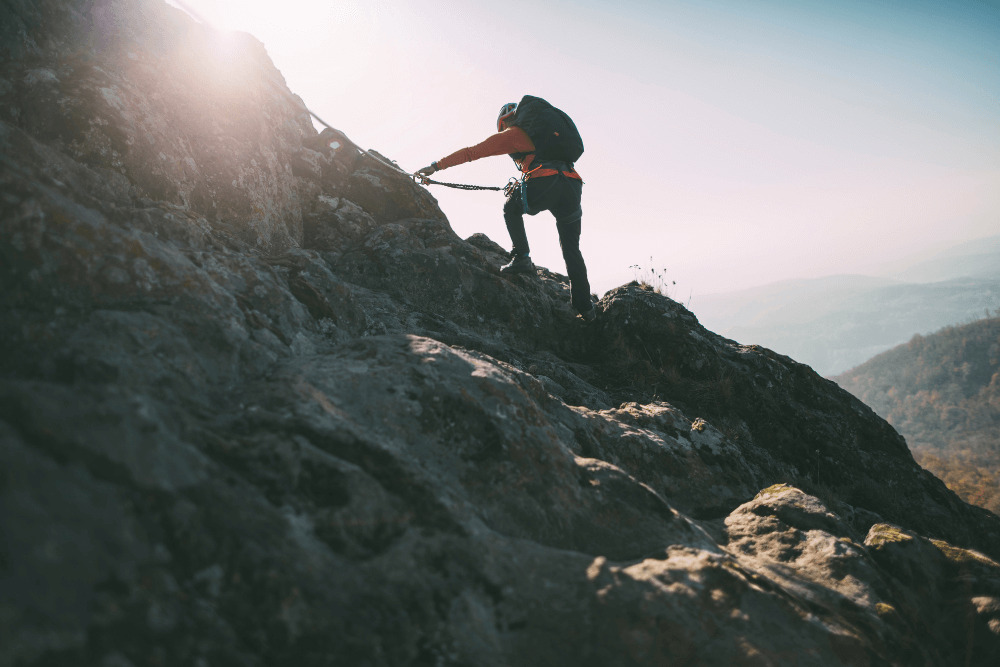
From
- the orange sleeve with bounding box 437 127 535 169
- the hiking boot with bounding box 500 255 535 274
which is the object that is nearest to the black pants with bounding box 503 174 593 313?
the hiking boot with bounding box 500 255 535 274

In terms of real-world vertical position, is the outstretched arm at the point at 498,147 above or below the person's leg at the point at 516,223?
above

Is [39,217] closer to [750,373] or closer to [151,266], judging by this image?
[151,266]

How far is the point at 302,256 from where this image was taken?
6.82 meters

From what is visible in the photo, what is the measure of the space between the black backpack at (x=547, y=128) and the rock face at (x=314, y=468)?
12.0 ft

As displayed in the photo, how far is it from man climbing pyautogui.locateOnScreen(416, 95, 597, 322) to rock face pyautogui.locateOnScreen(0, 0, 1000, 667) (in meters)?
2.73

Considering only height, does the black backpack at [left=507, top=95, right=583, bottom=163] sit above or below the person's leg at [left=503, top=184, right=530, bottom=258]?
above

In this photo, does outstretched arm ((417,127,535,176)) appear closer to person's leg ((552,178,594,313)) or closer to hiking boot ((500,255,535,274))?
person's leg ((552,178,594,313))

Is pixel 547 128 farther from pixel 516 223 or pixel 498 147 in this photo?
pixel 516 223

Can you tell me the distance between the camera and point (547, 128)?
28.6 ft

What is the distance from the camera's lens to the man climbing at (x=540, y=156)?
877 centimetres

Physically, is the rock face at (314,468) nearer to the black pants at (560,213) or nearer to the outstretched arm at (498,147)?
the black pants at (560,213)

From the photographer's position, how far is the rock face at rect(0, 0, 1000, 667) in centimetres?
224

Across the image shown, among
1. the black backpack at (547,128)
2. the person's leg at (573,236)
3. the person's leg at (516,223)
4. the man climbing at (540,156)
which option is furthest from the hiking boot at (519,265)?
the black backpack at (547,128)

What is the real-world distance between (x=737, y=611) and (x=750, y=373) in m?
6.47
